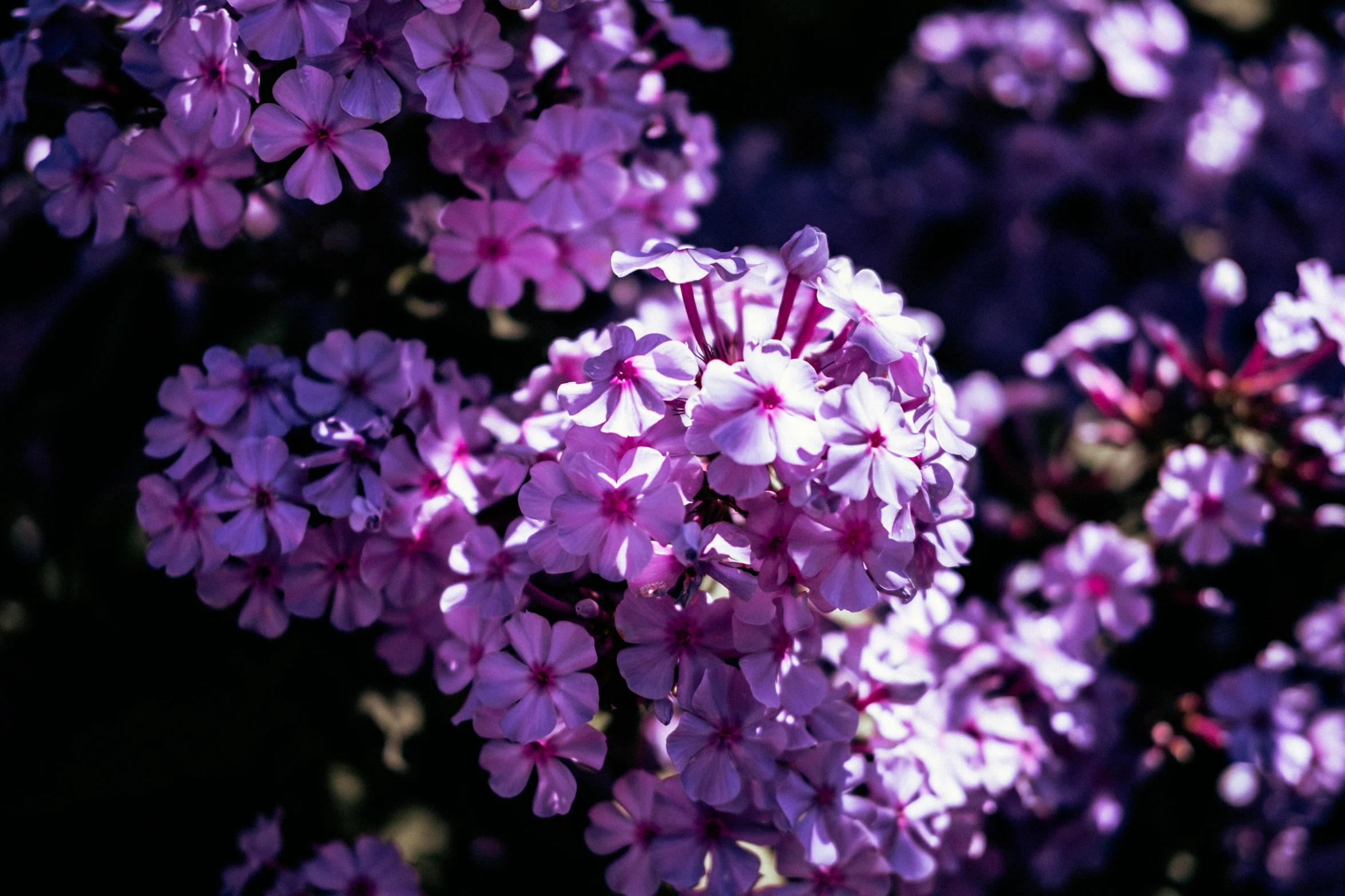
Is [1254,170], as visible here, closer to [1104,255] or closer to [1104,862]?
[1104,255]

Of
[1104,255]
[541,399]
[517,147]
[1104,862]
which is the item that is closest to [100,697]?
[541,399]

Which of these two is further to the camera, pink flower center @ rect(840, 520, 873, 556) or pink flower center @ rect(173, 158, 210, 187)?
pink flower center @ rect(173, 158, 210, 187)

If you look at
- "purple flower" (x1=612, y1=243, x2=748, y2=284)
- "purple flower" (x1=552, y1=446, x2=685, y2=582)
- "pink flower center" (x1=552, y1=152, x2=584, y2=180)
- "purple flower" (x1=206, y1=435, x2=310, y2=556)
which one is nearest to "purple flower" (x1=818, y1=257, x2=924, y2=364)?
"purple flower" (x1=612, y1=243, x2=748, y2=284)

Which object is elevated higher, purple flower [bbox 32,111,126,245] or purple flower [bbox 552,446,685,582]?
purple flower [bbox 32,111,126,245]

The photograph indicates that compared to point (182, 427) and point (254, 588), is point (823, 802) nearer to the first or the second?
point (254, 588)

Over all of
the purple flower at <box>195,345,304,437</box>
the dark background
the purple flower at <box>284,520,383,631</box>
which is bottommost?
the dark background

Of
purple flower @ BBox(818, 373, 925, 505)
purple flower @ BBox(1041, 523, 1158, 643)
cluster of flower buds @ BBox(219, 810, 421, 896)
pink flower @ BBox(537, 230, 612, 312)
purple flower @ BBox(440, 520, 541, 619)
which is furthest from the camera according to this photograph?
purple flower @ BBox(1041, 523, 1158, 643)

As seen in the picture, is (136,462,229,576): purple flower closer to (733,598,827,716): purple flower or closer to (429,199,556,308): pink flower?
(429,199,556,308): pink flower
